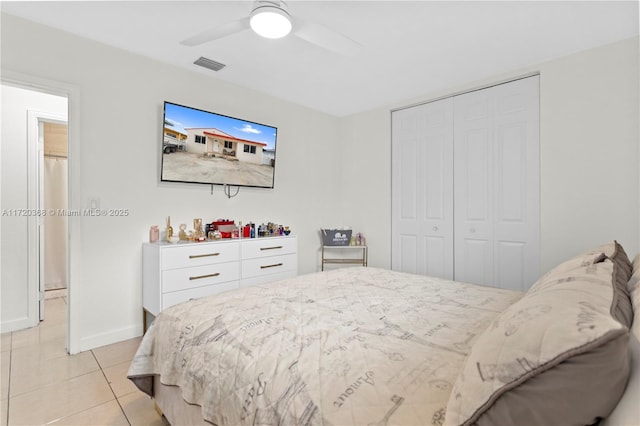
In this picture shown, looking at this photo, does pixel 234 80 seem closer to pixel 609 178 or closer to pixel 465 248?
pixel 465 248

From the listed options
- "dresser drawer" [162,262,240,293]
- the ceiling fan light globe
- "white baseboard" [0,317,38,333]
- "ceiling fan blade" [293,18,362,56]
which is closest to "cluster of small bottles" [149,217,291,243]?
"dresser drawer" [162,262,240,293]

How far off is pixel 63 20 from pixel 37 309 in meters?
2.58

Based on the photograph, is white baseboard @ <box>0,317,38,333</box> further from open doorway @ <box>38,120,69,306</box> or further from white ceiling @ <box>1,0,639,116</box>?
white ceiling @ <box>1,0,639,116</box>

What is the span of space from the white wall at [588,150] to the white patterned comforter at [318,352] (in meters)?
1.46

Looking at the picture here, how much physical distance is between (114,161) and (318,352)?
8.45 feet

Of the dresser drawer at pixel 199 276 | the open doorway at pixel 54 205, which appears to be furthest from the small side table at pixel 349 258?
the open doorway at pixel 54 205

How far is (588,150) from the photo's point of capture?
2.73 m

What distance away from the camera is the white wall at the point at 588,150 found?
8.36 ft

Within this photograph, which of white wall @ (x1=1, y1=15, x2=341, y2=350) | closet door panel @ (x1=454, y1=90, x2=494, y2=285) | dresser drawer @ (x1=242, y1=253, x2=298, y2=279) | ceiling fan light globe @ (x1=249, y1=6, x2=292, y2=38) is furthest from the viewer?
closet door panel @ (x1=454, y1=90, x2=494, y2=285)

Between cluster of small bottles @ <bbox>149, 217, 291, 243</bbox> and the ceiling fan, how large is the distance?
5.20 feet

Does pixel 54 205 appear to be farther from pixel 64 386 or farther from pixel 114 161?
pixel 64 386

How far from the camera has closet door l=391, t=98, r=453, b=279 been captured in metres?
3.62

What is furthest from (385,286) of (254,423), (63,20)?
(63,20)

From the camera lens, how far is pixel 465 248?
3.48 meters
